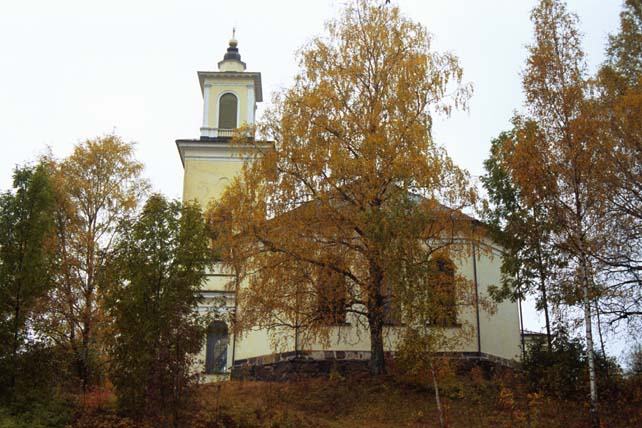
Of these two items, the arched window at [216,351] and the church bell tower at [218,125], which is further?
the church bell tower at [218,125]

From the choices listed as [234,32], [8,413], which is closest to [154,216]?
[8,413]

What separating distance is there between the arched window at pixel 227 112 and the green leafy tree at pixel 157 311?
22.1m

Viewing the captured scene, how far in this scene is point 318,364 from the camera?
24.8 metres

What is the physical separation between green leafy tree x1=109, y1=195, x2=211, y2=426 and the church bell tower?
19785 millimetres

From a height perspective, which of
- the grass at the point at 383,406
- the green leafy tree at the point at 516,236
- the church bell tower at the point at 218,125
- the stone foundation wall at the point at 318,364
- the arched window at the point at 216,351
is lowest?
the grass at the point at 383,406

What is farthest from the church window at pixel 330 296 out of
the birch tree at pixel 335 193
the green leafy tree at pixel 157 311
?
the green leafy tree at pixel 157 311

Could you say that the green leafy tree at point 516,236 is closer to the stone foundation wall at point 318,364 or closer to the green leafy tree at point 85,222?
the stone foundation wall at point 318,364

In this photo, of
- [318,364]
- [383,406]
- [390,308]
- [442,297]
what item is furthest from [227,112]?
[442,297]

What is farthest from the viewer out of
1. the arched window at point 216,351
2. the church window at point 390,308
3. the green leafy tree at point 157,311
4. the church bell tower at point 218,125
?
the church bell tower at point 218,125

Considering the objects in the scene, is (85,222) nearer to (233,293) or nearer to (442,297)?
(233,293)

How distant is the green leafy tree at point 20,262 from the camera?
53.6ft

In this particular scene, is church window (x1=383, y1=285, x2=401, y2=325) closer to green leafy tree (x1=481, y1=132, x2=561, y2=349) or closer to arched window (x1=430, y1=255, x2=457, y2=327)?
arched window (x1=430, y1=255, x2=457, y2=327)

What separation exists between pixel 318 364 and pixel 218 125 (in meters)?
17.0

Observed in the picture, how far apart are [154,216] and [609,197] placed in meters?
10.6
